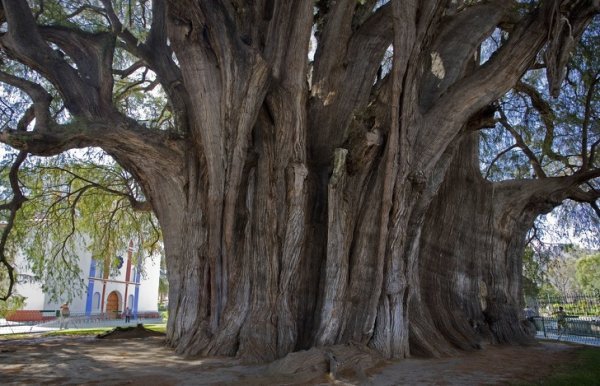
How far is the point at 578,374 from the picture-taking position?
18.2 ft

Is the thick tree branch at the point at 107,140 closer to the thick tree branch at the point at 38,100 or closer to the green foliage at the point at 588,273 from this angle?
the thick tree branch at the point at 38,100

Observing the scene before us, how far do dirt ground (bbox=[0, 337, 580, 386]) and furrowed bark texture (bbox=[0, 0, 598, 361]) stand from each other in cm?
54

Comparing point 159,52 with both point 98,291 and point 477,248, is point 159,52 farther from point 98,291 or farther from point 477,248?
point 98,291

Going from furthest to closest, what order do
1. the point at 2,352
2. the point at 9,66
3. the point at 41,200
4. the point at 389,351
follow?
the point at 41,200 → the point at 9,66 → the point at 2,352 → the point at 389,351

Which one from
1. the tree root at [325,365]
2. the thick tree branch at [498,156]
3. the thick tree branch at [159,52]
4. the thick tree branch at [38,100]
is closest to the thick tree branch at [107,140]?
the thick tree branch at [38,100]

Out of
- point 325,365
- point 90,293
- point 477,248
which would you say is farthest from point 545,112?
point 90,293

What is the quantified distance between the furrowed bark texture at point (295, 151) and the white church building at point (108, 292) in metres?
17.2

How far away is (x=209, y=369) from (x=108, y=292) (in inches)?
1123

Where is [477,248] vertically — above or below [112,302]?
above

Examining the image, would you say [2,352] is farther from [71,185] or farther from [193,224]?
[71,185]

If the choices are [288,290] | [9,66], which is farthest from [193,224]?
[9,66]

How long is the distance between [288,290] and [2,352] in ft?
15.9

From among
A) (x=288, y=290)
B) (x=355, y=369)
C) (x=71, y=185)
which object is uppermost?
(x=71, y=185)

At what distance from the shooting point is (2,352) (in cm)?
759
